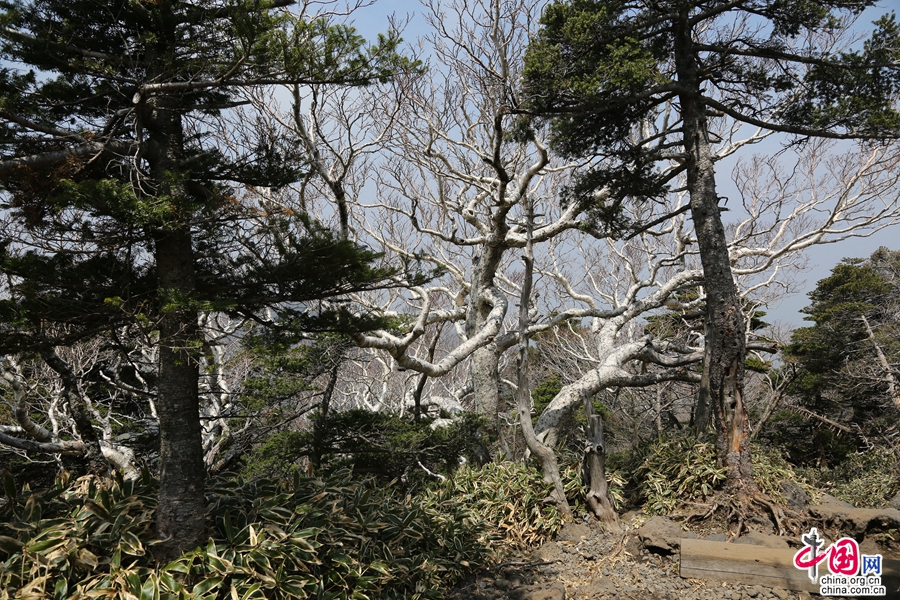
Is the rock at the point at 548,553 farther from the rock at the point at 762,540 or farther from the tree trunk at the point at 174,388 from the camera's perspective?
the tree trunk at the point at 174,388

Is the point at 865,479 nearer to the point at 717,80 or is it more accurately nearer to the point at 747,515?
the point at 747,515

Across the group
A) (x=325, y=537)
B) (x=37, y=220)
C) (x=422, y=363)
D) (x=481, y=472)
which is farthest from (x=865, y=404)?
(x=37, y=220)

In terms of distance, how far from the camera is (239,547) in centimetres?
334

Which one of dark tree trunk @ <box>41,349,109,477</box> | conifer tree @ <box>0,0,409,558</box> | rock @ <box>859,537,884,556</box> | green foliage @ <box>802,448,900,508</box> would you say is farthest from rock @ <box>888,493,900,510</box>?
dark tree trunk @ <box>41,349,109,477</box>

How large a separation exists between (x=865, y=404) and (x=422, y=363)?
24.8 feet

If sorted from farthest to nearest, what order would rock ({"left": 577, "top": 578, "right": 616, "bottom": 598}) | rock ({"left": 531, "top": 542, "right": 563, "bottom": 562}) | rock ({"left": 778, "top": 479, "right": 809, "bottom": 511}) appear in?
rock ({"left": 778, "top": 479, "right": 809, "bottom": 511}) → rock ({"left": 531, "top": 542, "right": 563, "bottom": 562}) → rock ({"left": 577, "top": 578, "right": 616, "bottom": 598})

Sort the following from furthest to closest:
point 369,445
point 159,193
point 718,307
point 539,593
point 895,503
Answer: point 369,445 → point 895,503 → point 718,307 → point 539,593 → point 159,193

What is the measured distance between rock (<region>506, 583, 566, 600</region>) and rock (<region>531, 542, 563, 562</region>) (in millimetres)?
574

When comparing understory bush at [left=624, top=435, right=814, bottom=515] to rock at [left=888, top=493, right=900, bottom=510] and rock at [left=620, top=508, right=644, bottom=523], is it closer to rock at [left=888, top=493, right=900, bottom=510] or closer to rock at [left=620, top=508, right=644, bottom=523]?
rock at [left=620, top=508, right=644, bottom=523]

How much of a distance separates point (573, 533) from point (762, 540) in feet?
4.94

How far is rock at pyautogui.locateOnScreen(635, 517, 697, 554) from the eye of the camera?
4.29 metres

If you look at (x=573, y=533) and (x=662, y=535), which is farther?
(x=573, y=533)

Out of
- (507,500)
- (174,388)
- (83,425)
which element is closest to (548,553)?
(507,500)

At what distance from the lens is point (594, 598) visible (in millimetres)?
3842
